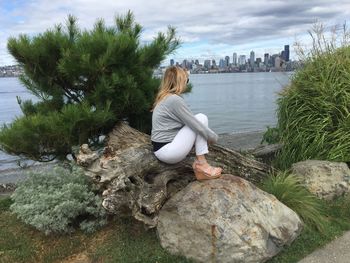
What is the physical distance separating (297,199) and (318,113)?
7.69ft

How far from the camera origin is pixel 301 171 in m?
6.92

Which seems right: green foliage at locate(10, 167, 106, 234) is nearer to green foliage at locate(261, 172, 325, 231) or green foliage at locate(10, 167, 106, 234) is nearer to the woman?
the woman

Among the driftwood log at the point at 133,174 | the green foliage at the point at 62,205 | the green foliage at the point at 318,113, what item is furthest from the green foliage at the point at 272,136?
the green foliage at the point at 62,205

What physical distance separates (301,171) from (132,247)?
292cm

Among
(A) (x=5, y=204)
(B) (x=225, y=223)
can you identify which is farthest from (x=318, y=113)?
(A) (x=5, y=204)

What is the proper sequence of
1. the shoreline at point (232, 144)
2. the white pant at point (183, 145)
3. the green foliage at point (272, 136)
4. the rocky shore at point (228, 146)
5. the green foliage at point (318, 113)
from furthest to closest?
the shoreline at point (232, 144), the rocky shore at point (228, 146), the green foliage at point (272, 136), the green foliage at point (318, 113), the white pant at point (183, 145)

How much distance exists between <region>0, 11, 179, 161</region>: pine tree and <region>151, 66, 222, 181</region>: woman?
930 millimetres

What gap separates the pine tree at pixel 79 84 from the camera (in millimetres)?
6023

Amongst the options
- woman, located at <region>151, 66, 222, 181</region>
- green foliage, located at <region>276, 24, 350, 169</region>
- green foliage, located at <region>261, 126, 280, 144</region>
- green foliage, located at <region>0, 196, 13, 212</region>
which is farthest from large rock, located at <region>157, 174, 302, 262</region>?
green foliage, located at <region>261, 126, 280, 144</region>

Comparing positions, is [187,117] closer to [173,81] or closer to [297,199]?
[173,81]

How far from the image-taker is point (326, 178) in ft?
22.4

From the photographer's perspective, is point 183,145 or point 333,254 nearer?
point 333,254

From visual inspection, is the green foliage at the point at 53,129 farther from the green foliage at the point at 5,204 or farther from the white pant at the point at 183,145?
the green foliage at the point at 5,204

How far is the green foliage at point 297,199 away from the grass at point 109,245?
0.12 metres
